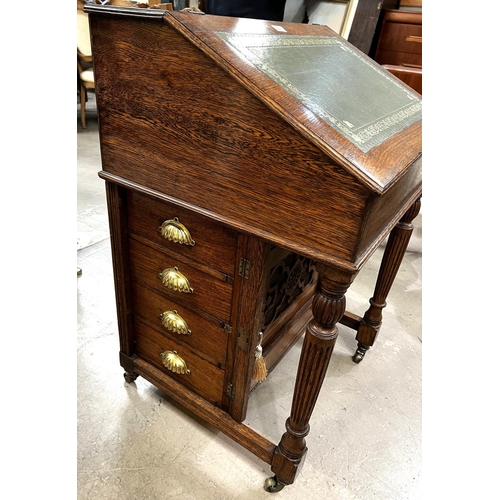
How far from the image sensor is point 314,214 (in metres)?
0.76

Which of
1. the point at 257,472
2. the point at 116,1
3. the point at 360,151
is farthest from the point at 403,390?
the point at 116,1

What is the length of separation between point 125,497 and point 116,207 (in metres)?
0.86

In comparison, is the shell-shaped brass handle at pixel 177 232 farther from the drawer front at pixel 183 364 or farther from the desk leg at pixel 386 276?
the desk leg at pixel 386 276

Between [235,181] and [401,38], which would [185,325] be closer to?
[235,181]

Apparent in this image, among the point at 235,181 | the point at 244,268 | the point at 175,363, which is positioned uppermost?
the point at 235,181

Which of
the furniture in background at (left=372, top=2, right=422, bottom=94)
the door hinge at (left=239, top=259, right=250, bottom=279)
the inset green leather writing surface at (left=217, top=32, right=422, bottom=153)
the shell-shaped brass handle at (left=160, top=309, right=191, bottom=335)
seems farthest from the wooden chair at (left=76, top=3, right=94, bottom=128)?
the door hinge at (left=239, top=259, right=250, bottom=279)

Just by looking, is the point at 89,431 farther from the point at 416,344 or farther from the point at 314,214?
the point at 416,344

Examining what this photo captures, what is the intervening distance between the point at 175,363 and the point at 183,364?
29mm

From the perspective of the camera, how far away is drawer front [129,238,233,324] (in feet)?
3.44

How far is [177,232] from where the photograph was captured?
101 centimetres

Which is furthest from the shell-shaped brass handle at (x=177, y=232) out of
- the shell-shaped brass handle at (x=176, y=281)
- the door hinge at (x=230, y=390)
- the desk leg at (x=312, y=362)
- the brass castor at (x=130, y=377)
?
the brass castor at (x=130, y=377)

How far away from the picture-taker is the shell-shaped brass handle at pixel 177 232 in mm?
1007

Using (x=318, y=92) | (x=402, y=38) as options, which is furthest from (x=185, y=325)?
(x=402, y=38)

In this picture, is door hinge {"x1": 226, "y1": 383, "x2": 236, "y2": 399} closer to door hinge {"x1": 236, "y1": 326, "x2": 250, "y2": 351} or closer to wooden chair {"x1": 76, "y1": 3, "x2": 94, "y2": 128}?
door hinge {"x1": 236, "y1": 326, "x2": 250, "y2": 351}
